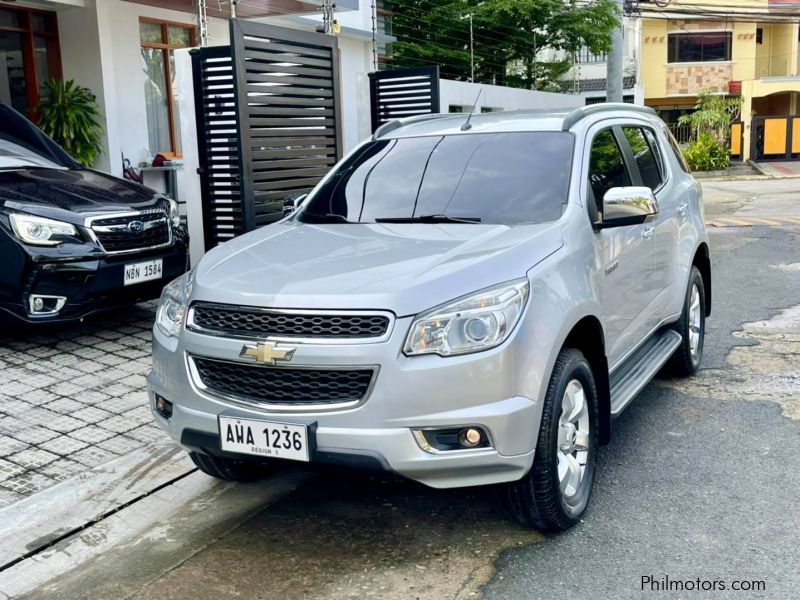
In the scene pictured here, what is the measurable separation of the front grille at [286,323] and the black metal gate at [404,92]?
774cm

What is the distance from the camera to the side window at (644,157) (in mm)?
5285

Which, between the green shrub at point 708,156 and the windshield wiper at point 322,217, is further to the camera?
the green shrub at point 708,156

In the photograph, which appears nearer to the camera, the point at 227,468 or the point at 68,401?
the point at 227,468

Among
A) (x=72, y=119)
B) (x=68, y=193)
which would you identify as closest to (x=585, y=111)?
(x=68, y=193)

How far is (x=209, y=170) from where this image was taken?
830 cm

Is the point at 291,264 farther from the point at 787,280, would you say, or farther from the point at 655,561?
the point at 787,280

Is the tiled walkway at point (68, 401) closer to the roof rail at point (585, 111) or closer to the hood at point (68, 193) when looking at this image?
the hood at point (68, 193)

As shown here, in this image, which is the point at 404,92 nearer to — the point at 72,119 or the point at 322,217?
the point at 72,119

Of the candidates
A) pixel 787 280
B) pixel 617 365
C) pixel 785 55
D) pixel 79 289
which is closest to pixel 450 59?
pixel 787 280

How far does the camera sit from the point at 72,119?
37.1ft

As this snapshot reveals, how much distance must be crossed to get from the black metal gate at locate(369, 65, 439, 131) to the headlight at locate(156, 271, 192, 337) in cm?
732

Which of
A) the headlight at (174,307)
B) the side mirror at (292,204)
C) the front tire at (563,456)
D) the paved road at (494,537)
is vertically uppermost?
the side mirror at (292,204)

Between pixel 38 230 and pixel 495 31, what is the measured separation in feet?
61.6

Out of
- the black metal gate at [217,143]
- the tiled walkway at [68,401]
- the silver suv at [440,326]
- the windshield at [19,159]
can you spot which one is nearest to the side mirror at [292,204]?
the silver suv at [440,326]
